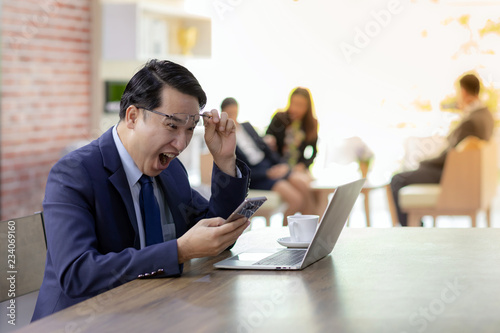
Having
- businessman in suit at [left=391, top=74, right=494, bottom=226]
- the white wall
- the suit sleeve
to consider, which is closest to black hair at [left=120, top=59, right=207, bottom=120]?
the suit sleeve

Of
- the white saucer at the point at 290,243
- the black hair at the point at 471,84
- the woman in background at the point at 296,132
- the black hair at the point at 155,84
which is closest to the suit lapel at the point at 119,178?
the black hair at the point at 155,84

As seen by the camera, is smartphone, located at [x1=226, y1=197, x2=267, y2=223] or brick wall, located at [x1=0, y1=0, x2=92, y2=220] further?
brick wall, located at [x1=0, y1=0, x2=92, y2=220]

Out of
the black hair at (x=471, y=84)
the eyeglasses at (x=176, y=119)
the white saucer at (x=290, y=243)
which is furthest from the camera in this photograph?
the black hair at (x=471, y=84)

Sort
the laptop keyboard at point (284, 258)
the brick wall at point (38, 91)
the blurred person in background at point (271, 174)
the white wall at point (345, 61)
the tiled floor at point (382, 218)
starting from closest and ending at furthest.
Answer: the laptop keyboard at point (284, 258) → the brick wall at point (38, 91) → the blurred person in background at point (271, 174) → the tiled floor at point (382, 218) → the white wall at point (345, 61)

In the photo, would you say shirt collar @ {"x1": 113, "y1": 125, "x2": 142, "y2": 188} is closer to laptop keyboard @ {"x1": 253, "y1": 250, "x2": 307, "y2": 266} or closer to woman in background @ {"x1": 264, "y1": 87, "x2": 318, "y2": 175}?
laptop keyboard @ {"x1": 253, "y1": 250, "x2": 307, "y2": 266}

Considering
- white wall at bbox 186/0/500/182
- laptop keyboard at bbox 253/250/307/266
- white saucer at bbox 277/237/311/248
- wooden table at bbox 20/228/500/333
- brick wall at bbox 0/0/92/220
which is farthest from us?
white wall at bbox 186/0/500/182

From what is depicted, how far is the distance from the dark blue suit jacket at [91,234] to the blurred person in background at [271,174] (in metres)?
3.12

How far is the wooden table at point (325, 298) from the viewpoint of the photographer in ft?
3.74

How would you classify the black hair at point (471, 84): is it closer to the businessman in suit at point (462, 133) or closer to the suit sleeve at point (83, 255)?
the businessman in suit at point (462, 133)

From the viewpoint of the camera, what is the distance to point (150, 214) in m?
1.73

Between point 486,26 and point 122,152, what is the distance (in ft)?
18.9

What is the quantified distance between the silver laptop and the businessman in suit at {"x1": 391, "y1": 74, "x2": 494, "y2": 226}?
3712mm

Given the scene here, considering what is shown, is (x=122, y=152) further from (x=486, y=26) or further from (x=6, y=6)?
(x=486, y=26)

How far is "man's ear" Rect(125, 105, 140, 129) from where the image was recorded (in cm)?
176
